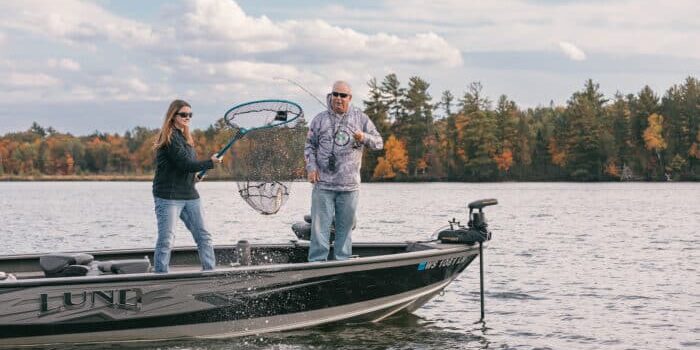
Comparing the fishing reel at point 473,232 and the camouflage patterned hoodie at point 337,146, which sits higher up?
the camouflage patterned hoodie at point 337,146

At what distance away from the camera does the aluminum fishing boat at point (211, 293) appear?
8.41m

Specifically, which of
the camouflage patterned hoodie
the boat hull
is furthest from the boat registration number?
the camouflage patterned hoodie

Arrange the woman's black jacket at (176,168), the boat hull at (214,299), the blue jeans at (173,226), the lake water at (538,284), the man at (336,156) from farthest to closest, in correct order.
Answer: the lake water at (538,284)
the man at (336,156)
the blue jeans at (173,226)
the woman's black jacket at (176,168)
the boat hull at (214,299)

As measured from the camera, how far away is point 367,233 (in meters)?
27.1

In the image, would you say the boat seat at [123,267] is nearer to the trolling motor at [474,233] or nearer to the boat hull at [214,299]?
the boat hull at [214,299]

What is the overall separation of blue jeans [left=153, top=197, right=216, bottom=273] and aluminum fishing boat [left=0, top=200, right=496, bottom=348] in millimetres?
301

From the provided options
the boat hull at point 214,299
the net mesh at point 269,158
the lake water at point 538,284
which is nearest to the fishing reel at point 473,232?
the boat hull at point 214,299

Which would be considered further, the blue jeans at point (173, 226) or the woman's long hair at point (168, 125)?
the blue jeans at point (173, 226)

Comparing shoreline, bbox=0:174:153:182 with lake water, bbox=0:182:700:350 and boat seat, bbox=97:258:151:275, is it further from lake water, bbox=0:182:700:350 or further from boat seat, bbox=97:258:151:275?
boat seat, bbox=97:258:151:275

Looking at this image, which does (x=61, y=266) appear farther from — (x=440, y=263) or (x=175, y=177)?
(x=440, y=263)

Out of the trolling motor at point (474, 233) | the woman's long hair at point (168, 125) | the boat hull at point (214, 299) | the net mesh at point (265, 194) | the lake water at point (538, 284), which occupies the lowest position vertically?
the lake water at point (538, 284)

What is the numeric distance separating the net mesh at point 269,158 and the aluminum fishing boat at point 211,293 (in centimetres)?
61

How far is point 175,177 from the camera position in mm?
8664

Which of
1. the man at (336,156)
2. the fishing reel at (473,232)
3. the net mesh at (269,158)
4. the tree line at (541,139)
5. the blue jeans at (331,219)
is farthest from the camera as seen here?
the tree line at (541,139)
